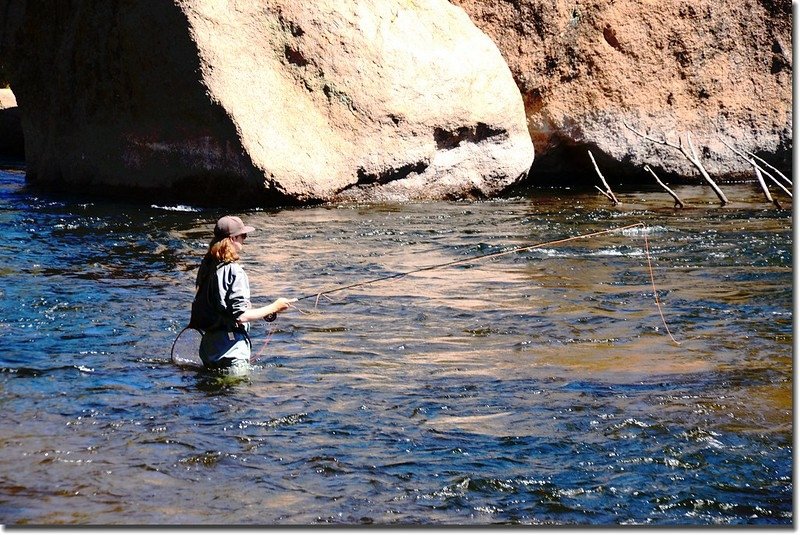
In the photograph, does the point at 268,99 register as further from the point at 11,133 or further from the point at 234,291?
the point at 11,133

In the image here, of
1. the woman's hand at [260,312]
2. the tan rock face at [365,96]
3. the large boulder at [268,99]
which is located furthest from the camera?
the tan rock face at [365,96]

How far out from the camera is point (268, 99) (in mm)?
14258

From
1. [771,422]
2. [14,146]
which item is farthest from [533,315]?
[14,146]

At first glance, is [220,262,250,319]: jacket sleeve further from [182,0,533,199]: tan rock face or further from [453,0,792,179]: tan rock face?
[453,0,792,179]: tan rock face

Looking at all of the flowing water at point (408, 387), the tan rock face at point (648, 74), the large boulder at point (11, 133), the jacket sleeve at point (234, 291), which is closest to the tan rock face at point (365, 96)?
the tan rock face at point (648, 74)

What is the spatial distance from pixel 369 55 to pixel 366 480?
10.5 metres

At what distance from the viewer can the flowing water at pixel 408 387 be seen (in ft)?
16.5

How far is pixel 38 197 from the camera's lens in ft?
49.7

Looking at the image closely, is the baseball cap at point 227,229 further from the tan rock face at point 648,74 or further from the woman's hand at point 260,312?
the tan rock face at point 648,74

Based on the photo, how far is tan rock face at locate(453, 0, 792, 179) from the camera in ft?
57.9

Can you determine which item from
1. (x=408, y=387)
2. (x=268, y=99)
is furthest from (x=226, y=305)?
(x=268, y=99)

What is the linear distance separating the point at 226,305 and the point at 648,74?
12593 mm

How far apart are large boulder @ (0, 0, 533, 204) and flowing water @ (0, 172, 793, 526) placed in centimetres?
216

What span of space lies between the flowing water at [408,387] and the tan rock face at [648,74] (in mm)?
5752
